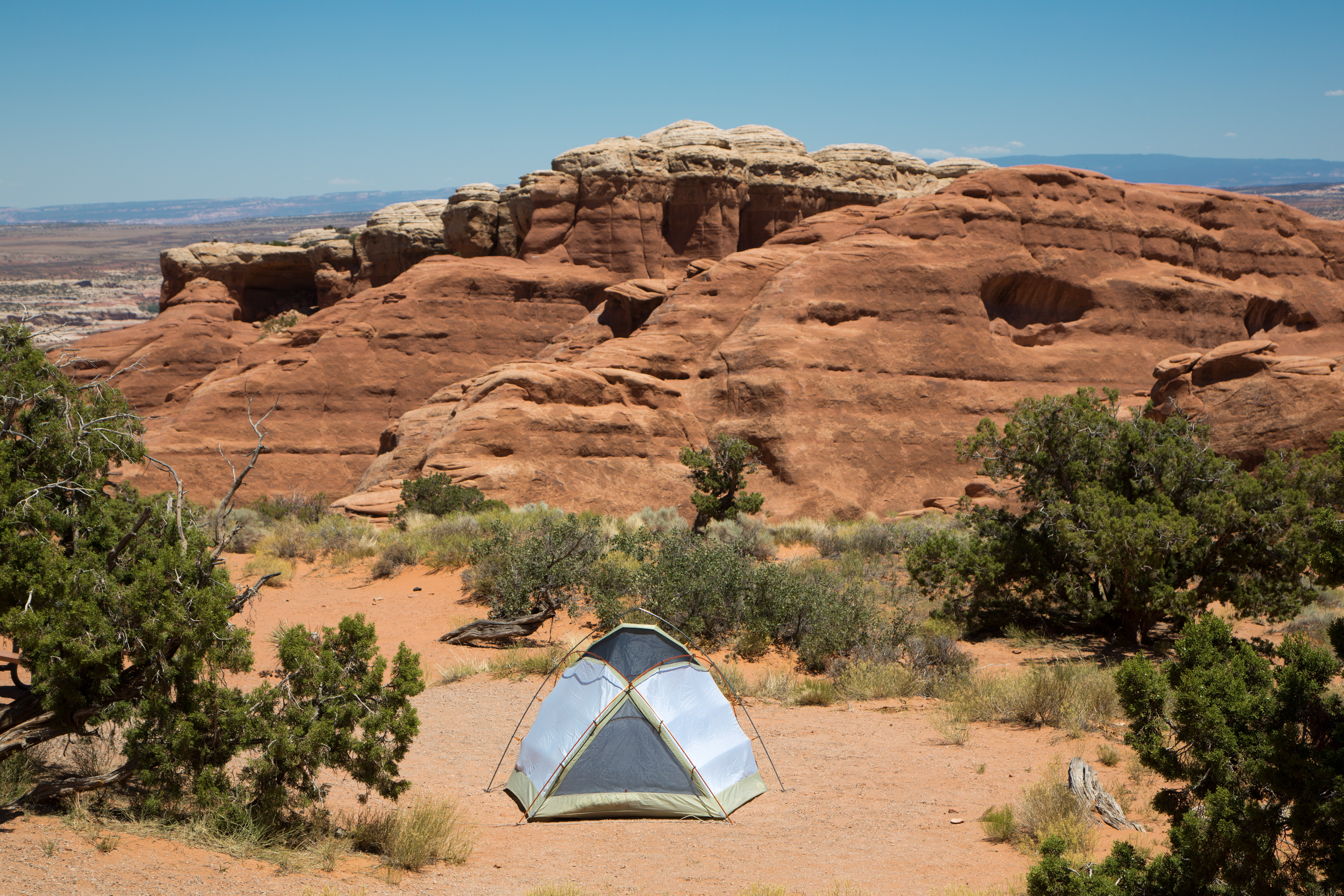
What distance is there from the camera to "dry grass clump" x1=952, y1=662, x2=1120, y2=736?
9.14 metres

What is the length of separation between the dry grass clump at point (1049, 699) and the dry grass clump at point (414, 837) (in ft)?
18.6

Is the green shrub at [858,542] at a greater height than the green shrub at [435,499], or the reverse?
the green shrub at [435,499]

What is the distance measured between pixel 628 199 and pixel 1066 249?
14682 millimetres

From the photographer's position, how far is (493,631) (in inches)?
497

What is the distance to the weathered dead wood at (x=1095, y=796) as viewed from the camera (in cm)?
682

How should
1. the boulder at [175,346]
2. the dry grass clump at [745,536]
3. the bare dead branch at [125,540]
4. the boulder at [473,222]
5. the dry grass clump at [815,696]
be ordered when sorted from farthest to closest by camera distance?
the boulder at [175,346], the boulder at [473,222], the dry grass clump at [745,536], the dry grass clump at [815,696], the bare dead branch at [125,540]

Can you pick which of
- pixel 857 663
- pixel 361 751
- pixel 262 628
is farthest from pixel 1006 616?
pixel 262 628

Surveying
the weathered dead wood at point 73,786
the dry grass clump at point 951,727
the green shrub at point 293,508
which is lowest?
the green shrub at point 293,508

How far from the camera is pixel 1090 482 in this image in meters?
12.6

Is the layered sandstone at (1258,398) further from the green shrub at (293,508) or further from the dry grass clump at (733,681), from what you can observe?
the green shrub at (293,508)

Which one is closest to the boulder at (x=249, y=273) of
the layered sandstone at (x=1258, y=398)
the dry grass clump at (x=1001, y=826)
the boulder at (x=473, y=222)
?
the boulder at (x=473, y=222)

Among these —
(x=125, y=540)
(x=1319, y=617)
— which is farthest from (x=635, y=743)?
(x=1319, y=617)

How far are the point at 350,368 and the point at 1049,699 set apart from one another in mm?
26751

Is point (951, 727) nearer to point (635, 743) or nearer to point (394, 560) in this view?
point (635, 743)
